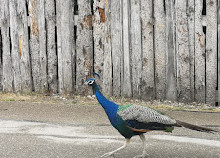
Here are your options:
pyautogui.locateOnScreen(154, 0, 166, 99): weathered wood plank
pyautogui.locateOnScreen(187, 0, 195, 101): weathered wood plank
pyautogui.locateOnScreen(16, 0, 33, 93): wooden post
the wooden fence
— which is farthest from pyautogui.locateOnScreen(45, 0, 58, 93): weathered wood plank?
pyautogui.locateOnScreen(187, 0, 195, 101): weathered wood plank

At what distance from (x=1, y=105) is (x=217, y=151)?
14.1 ft

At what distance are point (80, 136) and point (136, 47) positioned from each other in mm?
2537

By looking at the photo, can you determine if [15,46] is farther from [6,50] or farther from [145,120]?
[145,120]

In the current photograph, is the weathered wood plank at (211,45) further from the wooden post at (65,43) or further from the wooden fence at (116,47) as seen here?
the wooden post at (65,43)

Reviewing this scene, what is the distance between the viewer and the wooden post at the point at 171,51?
764 cm

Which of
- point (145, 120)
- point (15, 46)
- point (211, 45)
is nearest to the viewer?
point (145, 120)

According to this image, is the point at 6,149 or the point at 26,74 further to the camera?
the point at 26,74

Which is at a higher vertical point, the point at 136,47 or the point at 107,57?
the point at 136,47

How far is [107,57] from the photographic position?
8039 mm

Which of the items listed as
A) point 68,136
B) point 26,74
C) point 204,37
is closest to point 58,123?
point 68,136

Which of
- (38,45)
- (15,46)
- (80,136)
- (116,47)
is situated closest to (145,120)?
(80,136)

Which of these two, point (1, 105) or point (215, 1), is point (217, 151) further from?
Answer: point (1, 105)

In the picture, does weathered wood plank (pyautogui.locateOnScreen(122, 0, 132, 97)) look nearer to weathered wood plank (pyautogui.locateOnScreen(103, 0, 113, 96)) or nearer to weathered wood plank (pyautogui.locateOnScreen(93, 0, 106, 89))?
weathered wood plank (pyautogui.locateOnScreen(103, 0, 113, 96))

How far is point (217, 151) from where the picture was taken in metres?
5.29
